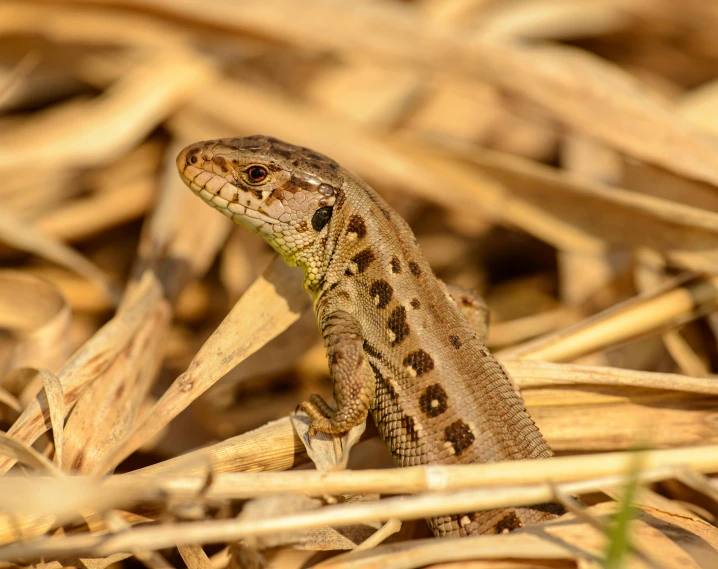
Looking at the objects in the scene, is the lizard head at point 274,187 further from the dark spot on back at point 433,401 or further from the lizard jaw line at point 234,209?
the dark spot on back at point 433,401

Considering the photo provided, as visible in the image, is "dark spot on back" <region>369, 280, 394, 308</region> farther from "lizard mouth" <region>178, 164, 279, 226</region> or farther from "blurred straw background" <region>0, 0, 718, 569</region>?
"lizard mouth" <region>178, 164, 279, 226</region>

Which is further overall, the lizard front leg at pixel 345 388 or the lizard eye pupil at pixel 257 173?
the lizard eye pupil at pixel 257 173

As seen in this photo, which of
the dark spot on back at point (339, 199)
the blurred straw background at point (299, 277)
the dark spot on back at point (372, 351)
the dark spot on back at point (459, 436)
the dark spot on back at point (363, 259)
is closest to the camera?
the blurred straw background at point (299, 277)

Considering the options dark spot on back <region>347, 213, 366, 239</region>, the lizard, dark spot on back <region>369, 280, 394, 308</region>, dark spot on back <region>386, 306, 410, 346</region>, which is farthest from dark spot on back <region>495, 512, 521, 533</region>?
dark spot on back <region>347, 213, 366, 239</region>

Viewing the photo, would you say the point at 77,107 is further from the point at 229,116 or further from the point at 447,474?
the point at 447,474

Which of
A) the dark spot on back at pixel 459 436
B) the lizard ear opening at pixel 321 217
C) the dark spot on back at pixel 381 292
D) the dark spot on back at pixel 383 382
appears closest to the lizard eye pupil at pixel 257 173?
the lizard ear opening at pixel 321 217
